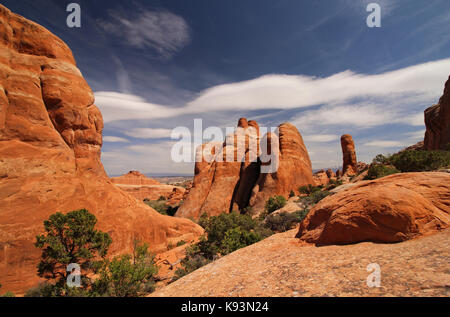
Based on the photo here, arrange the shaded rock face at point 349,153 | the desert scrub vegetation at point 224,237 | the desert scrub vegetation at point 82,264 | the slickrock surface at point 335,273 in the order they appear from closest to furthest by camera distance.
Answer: the slickrock surface at point 335,273, the desert scrub vegetation at point 82,264, the desert scrub vegetation at point 224,237, the shaded rock face at point 349,153

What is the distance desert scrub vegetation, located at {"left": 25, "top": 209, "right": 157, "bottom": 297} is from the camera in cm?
867

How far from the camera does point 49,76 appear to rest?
15.6 metres

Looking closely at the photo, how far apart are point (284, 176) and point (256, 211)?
803 cm

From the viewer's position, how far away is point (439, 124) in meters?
31.5

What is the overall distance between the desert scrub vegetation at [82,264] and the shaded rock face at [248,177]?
2304cm

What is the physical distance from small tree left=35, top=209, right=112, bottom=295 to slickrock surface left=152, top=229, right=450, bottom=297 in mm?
6107

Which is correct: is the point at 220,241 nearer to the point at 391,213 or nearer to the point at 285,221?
the point at 285,221

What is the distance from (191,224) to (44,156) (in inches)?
602

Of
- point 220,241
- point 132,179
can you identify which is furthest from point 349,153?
point 132,179

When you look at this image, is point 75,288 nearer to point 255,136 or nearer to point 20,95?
point 20,95

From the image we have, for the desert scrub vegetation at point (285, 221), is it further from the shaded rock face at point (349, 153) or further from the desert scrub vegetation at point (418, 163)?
the shaded rock face at point (349, 153)

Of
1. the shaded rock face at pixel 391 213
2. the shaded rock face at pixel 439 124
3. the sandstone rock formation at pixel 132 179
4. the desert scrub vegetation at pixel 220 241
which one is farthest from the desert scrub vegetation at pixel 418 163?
the sandstone rock formation at pixel 132 179

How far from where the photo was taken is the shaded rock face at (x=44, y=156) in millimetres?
12055

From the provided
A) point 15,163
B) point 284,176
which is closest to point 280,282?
point 15,163
